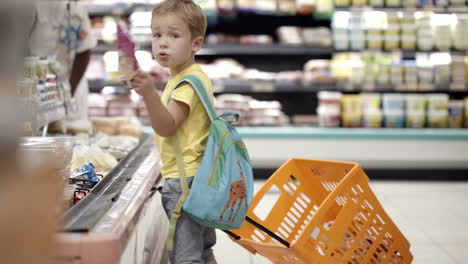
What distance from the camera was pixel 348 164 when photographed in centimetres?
234

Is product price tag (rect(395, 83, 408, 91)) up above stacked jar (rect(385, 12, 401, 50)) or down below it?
below

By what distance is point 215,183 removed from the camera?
1.78 metres

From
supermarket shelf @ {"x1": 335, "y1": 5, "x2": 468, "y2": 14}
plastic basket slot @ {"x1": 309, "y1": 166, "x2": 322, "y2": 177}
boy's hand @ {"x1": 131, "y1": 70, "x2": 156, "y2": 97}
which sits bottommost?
plastic basket slot @ {"x1": 309, "y1": 166, "x2": 322, "y2": 177}

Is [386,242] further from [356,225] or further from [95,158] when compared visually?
[95,158]

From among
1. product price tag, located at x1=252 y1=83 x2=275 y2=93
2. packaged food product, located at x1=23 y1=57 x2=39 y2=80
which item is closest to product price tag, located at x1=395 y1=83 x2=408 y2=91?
product price tag, located at x1=252 y1=83 x2=275 y2=93

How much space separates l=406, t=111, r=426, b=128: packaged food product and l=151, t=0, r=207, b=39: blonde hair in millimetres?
4237

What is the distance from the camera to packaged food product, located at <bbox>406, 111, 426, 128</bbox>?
569 cm

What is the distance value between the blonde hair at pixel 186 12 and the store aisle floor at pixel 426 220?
165 cm

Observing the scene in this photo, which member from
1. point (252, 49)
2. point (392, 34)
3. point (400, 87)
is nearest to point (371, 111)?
point (400, 87)

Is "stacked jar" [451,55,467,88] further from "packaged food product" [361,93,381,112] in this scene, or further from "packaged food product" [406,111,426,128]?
"packaged food product" [361,93,381,112]

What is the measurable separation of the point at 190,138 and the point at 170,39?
319 mm

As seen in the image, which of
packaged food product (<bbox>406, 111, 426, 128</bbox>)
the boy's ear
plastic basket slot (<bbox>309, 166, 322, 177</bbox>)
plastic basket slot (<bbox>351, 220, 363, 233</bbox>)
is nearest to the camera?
the boy's ear

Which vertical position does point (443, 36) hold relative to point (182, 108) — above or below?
below

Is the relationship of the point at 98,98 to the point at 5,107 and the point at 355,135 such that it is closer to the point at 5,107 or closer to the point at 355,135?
the point at 355,135
